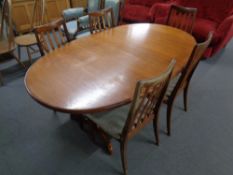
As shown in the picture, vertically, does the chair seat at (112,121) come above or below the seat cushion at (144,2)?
below

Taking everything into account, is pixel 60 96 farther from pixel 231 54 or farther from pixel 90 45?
pixel 231 54

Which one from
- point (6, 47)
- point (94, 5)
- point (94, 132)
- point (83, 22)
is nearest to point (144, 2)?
point (94, 5)

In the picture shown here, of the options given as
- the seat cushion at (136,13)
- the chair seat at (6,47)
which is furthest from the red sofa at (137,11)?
the chair seat at (6,47)

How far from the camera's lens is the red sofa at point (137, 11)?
3541mm

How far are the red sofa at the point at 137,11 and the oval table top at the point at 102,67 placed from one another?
1766 mm

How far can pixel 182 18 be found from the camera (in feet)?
7.00

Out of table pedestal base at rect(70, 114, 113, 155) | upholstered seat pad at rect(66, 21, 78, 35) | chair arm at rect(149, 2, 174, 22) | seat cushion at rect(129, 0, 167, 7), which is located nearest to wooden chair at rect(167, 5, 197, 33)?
chair arm at rect(149, 2, 174, 22)

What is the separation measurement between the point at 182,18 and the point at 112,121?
159 centimetres

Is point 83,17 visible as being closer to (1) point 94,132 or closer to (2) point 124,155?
(1) point 94,132

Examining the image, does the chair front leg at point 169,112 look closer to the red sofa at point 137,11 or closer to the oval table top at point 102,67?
the oval table top at point 102,67

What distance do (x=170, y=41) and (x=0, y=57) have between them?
274 cm

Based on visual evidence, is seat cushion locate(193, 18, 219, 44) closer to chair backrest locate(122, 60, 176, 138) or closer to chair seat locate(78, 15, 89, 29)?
chair seat locate(78, 15, 89, 29)

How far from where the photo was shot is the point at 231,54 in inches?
119

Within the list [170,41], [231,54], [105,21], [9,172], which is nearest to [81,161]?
[9,172]
